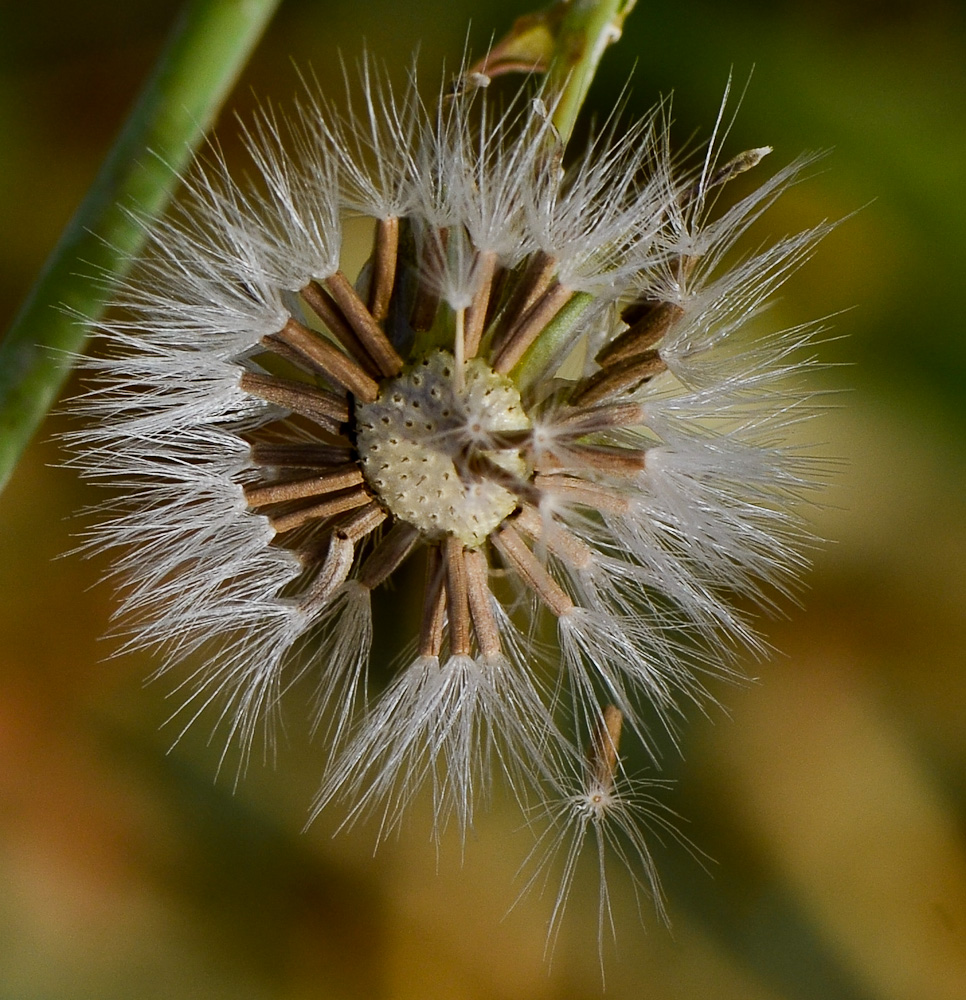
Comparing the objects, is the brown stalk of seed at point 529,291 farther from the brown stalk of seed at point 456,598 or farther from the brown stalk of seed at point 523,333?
the brown stalk of seed at point 456,598

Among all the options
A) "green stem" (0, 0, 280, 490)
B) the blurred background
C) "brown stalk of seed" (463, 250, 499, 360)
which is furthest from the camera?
the blurred background

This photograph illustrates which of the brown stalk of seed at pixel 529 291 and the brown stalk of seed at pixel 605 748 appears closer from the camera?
the brown stalk of seed at pixel 529 291

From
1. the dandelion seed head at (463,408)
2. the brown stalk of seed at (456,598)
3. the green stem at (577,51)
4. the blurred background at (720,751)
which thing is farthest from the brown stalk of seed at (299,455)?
the blurred background at (720,751)

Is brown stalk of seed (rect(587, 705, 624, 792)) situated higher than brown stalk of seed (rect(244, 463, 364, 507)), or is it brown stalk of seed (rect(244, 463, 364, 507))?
brown stalk of seed (rect(244, 463, 364, 507))

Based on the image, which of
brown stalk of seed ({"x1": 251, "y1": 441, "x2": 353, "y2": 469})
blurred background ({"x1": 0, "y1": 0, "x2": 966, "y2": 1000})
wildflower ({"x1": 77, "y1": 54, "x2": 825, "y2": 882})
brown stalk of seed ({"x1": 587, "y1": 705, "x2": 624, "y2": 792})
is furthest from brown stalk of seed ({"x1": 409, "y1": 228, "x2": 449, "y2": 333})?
blurred background ({"x1": 0, "y1": 0, "x2": 966, "y2": 1000})

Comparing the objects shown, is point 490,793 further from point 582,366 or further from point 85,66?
point 85,66

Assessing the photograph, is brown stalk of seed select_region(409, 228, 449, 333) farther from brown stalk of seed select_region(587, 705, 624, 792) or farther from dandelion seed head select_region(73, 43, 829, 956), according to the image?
brown stalk of seed select_region(587, 705, 624, 792)

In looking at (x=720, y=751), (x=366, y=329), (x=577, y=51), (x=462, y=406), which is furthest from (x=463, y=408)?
(x=720, y=751)
